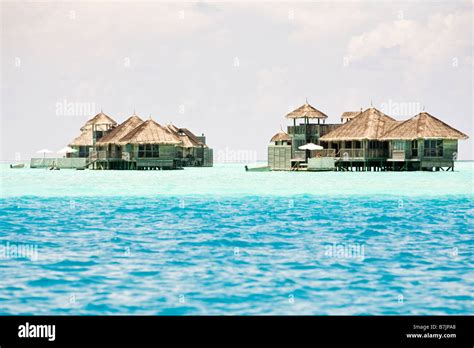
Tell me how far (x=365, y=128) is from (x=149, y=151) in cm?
1783

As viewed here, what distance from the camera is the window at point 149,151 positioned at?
5953 cm

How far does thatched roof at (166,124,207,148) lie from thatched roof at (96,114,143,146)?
7552 millimetres

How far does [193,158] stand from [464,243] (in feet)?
223

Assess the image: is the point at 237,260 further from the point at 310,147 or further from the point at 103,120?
the point at 103,120

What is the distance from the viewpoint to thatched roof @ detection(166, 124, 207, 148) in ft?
241

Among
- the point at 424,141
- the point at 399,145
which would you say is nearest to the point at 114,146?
the point at 399,145

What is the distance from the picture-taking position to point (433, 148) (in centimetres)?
5134

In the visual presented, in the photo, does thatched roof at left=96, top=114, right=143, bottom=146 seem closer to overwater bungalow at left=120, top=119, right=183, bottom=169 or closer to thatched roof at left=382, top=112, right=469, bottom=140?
overwater bungalow at left=120, top=119, right=183, bottom=169

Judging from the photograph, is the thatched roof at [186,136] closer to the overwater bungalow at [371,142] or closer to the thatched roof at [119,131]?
the thatched roof at [119,131]

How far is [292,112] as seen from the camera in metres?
55.2

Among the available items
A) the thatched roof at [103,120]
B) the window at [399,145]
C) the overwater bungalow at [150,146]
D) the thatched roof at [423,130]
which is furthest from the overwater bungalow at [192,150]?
the thatched roof at [423,130]

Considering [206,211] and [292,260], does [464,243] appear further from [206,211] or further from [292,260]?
[206,211]
